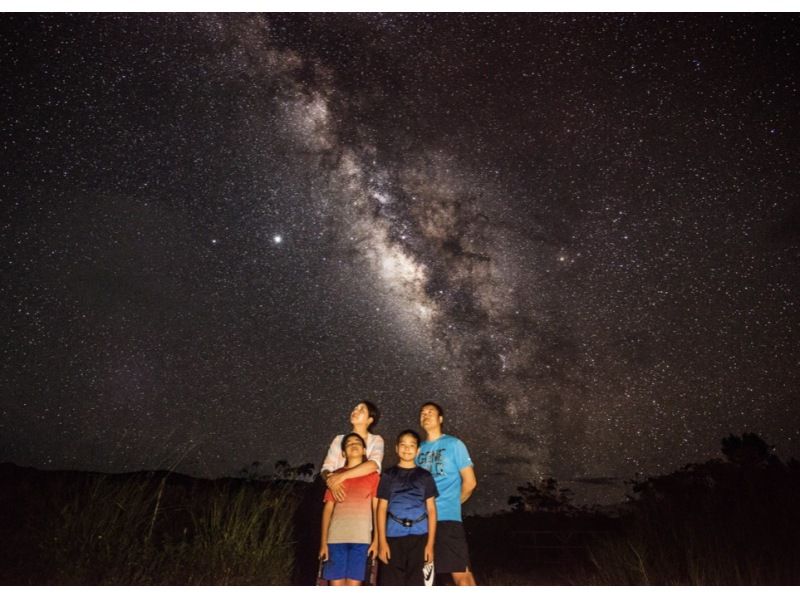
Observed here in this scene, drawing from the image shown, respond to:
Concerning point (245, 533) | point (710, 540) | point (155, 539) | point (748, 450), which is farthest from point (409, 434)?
point (748, 450)

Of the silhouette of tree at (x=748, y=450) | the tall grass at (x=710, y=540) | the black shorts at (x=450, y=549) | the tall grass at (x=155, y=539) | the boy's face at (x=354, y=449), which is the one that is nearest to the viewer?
the black shorts at (x=450, y=549)

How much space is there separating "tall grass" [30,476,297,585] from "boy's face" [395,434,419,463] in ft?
5.88

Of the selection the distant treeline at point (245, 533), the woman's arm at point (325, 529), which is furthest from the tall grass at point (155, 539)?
the woman's arm at point (325, 529)

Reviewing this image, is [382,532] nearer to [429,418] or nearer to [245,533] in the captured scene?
[429,418]

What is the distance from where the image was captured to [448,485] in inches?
151

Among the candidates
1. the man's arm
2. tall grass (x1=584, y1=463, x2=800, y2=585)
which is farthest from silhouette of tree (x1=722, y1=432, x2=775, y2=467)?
the man's arm

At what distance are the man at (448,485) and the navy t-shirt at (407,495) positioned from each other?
14 cm

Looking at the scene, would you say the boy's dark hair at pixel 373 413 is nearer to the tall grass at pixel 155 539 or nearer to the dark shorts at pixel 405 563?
the dark shorts at pixel 405 563

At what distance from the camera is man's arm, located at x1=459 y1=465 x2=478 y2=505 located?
390 centimetres

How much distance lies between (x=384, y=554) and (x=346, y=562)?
0.26 metres

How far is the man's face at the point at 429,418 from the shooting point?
4.08 metres
